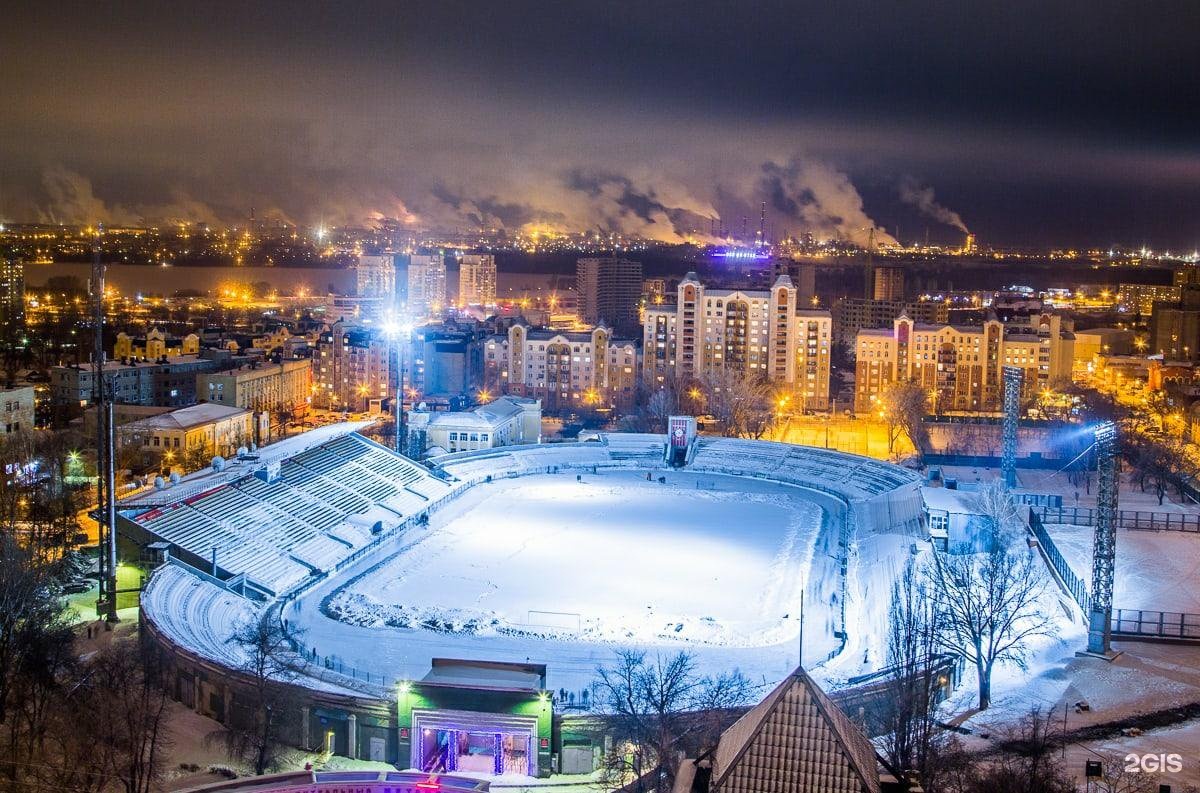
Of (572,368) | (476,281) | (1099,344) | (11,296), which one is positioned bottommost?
(572,368)

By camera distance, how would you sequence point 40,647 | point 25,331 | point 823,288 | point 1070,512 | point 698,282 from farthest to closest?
point 823,288 → point 25,331 → point 698,282 → point 1070,512 → point 40,647

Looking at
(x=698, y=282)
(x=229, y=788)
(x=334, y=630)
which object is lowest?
(x=334, y=630)

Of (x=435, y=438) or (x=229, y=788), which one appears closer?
(x=229, y=788)

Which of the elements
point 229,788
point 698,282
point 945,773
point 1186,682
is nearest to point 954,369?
point 698,282

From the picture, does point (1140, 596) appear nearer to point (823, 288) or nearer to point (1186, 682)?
point (1186, 682)

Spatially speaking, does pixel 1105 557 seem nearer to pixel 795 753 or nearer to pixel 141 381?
pixel 795 753

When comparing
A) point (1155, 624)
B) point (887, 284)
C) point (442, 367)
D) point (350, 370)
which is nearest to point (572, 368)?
point (442, 367)

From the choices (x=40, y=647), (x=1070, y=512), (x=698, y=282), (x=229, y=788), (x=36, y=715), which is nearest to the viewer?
(x=229, y=788)

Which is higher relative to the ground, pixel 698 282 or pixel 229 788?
pixel 698 282
